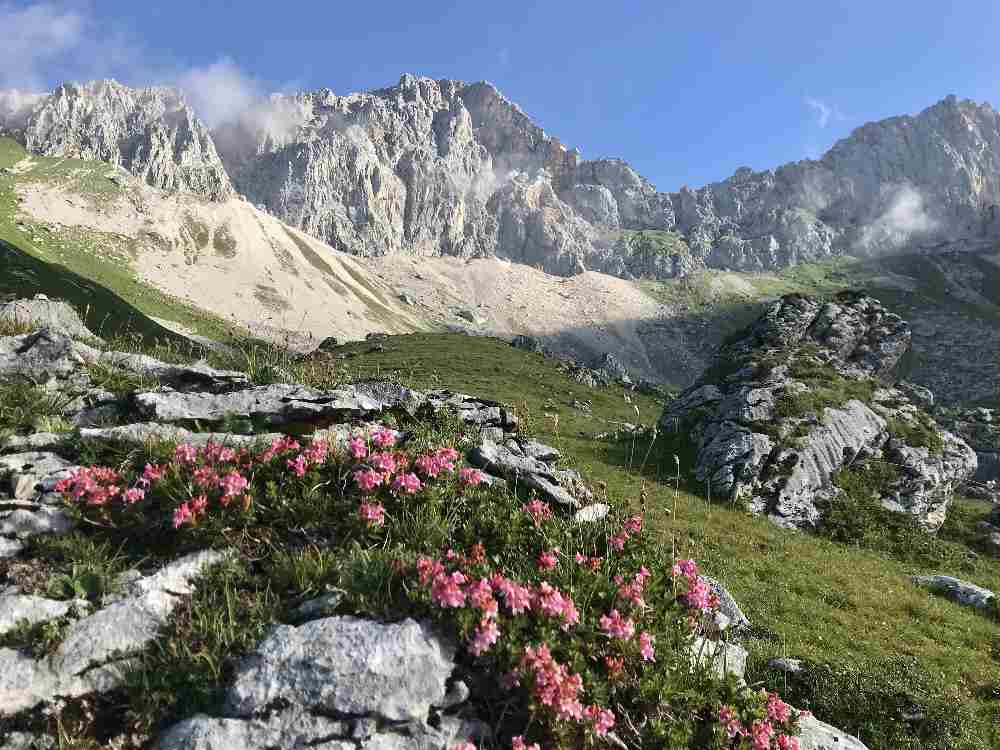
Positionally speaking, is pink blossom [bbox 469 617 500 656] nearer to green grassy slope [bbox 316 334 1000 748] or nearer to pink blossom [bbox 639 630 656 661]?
pink blossom [bbox 639 630 656 661]

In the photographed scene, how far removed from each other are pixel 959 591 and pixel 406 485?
20487 millimetres

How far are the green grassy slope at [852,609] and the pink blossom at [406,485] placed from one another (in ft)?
13.6

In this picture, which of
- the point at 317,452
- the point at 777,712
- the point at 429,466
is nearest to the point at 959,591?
the point at 777,712

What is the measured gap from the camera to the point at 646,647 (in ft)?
20.7

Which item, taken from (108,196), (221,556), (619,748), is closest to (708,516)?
(619,748)

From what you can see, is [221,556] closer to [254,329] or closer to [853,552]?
[853,552]

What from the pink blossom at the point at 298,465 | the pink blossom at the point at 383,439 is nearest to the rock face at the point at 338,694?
the pink blossom at the point at 298,465

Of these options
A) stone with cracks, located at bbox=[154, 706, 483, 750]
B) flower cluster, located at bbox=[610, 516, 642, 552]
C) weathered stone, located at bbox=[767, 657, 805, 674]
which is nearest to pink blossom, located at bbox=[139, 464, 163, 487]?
stone with cracks, located at bbox=[154, 706, 483, 750]

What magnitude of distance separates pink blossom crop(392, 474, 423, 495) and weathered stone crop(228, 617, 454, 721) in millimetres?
2282

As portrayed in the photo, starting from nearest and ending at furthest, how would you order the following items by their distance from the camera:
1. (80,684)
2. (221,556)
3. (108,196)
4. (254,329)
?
(80,684) → (221,556) → (254,329) → (108,196)

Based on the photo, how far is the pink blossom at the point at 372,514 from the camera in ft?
24.6

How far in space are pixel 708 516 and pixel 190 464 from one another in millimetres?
21026

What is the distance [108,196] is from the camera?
5989 inches

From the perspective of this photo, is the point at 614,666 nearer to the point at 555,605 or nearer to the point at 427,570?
the point at 555,605
